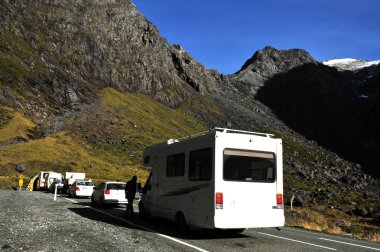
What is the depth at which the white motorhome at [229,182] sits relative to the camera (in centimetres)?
1277

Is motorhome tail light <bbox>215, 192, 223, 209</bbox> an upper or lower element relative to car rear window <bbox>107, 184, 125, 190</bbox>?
lower

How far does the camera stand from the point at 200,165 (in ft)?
44.9

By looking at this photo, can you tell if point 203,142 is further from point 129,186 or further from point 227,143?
point 129,186

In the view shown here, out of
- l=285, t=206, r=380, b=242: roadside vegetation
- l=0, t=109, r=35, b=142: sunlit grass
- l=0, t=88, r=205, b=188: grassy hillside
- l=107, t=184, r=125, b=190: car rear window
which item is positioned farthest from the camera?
l=0, t=109, r=35, b=142: sunlit grass

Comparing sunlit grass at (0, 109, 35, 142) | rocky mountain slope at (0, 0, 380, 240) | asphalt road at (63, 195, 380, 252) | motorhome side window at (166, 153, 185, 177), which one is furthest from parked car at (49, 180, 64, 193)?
asphalt road at (63, 195, 380, 252)

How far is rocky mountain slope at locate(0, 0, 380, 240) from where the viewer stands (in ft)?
224

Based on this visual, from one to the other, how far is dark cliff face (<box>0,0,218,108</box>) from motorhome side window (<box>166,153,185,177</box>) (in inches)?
2934

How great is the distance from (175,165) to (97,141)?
64777 millimetres

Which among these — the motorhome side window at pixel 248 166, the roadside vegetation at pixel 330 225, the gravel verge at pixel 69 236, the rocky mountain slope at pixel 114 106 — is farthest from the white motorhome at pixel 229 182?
the rocky mountain slope at pixel 114 106

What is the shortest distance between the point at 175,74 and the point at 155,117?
43.7 m

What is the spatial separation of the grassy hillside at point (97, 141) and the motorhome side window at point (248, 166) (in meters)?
43.4

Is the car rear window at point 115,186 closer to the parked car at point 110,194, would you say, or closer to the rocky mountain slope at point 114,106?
the parked car at point 110,194

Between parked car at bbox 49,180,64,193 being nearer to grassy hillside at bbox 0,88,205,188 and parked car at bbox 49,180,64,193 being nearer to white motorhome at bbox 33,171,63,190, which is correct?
white motorhome at bbox 33,171,63,190

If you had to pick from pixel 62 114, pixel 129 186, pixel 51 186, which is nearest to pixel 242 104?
pixel 62 114
